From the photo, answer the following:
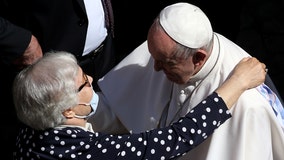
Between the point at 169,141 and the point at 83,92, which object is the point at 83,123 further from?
the point at 169,141

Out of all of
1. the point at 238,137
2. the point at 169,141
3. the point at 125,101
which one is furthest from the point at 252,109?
the point at 125,101

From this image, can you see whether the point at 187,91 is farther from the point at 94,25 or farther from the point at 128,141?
the point at 94,25

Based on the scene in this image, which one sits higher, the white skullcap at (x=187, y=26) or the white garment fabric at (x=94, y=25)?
the white skullcap at (x=187, y=26)

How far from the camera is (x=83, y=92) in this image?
2.38 m

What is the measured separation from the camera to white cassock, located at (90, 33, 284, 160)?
252cm

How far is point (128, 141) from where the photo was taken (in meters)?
2.40

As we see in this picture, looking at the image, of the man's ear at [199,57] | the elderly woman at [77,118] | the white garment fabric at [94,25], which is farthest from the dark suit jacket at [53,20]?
the man's ear at [199,57]

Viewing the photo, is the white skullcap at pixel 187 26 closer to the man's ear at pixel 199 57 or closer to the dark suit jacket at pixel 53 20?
the man's ear at pixel 199 57

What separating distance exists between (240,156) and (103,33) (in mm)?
1309

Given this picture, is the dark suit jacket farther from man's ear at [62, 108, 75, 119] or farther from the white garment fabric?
man's ear at [62, 108, 75, 119]

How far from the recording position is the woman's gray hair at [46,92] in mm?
2271

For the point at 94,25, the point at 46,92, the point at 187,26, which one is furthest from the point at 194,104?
the point at 94,25

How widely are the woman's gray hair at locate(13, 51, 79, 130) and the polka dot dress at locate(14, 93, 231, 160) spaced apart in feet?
0.23

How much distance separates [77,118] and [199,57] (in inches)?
21.5
